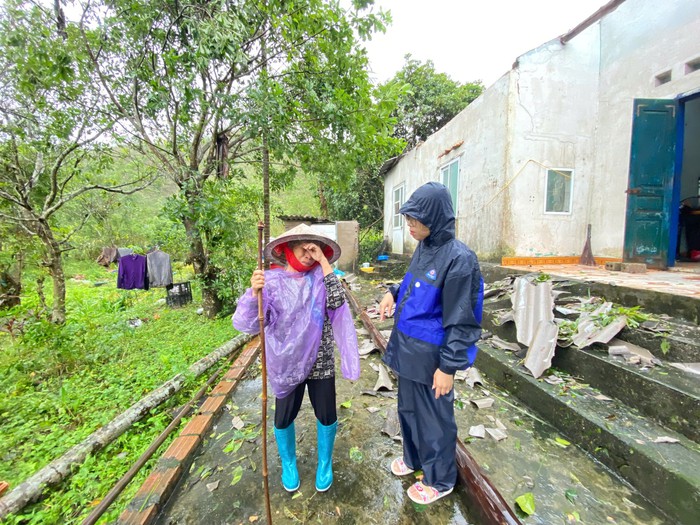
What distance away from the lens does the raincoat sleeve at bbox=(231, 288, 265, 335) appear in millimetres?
1789

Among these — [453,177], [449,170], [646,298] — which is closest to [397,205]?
[449,170]

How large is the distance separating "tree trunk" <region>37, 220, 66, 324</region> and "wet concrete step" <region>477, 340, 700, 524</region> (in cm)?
751

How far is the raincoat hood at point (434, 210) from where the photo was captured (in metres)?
1.79

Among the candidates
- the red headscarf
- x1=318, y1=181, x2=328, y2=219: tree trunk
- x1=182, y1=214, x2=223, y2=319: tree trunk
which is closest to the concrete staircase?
the red headscarf

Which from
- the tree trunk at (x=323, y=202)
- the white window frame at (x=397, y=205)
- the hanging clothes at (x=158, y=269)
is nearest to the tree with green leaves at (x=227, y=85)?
the hanging clothes at (x=158, y=269)

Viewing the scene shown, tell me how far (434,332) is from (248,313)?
1.19 metres

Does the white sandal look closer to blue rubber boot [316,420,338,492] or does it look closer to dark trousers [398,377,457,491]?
dark trousers [398,377,457,491]

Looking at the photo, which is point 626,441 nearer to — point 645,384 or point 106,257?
point 645,384

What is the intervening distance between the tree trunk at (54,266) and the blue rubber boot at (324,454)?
590 centimetres

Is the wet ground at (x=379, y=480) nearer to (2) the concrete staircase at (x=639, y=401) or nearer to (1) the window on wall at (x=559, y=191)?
(2) the concrete staircase at (x=639, y=401)

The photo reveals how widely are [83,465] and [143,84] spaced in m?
5.44

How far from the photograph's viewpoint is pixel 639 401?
2324 millimetres

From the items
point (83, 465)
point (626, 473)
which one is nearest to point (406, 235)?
point (626, 473)

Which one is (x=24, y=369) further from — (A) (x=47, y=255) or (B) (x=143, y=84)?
(B) (x=143, y=84)
